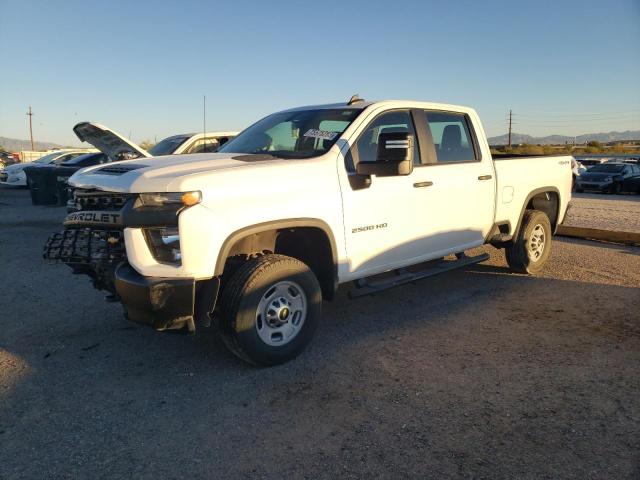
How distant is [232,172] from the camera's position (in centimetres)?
345

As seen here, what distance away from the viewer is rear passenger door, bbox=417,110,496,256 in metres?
4.91

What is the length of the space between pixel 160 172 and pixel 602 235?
8197 mm

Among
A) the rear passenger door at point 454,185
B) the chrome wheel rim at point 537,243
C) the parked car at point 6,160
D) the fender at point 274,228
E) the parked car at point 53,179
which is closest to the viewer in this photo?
the fender at point 274,228

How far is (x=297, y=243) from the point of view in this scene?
4.27 m

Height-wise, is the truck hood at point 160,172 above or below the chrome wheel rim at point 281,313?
above

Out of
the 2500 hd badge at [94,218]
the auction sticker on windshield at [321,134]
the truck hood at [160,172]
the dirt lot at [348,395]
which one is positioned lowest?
the dirt lot at [348,395]

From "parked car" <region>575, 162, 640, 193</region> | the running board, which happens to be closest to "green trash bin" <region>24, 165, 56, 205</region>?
the running board

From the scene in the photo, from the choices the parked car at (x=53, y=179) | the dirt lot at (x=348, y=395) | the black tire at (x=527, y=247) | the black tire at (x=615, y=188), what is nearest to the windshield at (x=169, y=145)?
the parked car at (x=53, y=179)

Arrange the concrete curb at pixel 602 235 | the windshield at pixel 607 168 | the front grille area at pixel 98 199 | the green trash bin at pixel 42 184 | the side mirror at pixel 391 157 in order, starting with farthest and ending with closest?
the windshield at pixel 607 168
the green trash bin at pixel 42 184
the concrete curb at pixel 602 235
the side mirror at pixel 391 157
the front grille area at pixel 98 199

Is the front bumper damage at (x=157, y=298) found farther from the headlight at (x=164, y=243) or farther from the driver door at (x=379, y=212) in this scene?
the driver door at (x=379, y=212)

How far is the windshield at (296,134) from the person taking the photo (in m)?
4.32

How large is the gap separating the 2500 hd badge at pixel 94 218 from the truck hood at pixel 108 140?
153 cm

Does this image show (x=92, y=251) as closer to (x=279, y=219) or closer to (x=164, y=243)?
(x=164, y=243)

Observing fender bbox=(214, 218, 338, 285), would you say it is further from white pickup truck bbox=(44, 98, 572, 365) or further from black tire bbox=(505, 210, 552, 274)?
black tire bbox=(505, 210, 552, 274)
